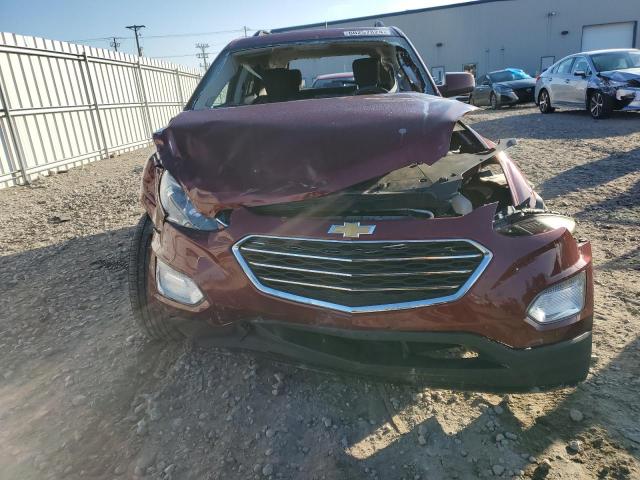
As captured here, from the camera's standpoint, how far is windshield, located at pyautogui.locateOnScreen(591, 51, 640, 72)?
1073 cm

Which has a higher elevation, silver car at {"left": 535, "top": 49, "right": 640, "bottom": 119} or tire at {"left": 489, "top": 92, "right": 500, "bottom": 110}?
silver car at {"left": 535, "top": 49, "right": 640, "bottom": 119}

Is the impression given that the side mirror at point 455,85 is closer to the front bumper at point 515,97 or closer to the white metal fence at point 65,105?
the white metal fence at point 65,105

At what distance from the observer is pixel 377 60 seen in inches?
148

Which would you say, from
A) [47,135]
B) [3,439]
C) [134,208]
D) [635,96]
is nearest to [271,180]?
[3,439]

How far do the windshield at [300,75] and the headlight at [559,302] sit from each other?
217 cm

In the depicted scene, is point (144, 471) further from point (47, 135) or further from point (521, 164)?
point (47, 135)

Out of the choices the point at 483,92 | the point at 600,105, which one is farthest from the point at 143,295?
the point at 483,92

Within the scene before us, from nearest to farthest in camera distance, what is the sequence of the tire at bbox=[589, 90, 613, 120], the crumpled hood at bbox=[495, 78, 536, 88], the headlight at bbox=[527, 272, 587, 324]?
the headlight at bbox=[527, 272, 587, 324] < the tire at bbox=[589, 90, 613, 120] < the crumpled hood at bbox=[495, 78, 536, 88]

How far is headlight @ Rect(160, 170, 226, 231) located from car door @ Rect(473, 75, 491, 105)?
18.0 meters

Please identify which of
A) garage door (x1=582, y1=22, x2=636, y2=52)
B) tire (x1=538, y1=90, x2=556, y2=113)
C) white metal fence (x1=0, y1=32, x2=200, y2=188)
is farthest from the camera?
garage door (x1=582, y1=22, x2=636, y2=52)

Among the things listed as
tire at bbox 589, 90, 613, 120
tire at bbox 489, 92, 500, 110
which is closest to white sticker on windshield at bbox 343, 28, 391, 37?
tire at bbox 589, 90, 613, 120

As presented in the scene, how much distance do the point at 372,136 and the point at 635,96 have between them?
10499mm

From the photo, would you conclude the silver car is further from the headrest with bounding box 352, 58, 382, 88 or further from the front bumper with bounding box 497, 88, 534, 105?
the headrest with bounding box 352, 58, 382, 88

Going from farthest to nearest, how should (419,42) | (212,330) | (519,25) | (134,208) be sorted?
(419,42) → (519,25) → (134,208) → (212,330)
